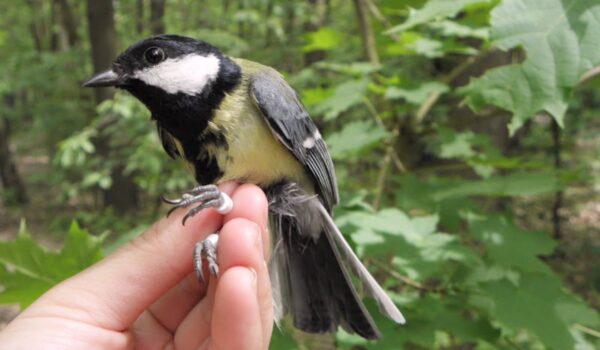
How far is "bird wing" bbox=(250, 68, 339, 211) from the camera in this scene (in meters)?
1.33

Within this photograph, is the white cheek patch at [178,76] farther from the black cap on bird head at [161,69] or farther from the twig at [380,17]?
the twig at [380,17]

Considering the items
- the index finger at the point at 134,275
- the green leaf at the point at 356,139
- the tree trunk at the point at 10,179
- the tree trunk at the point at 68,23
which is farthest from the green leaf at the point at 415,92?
the tree trunk at the point at 10,179

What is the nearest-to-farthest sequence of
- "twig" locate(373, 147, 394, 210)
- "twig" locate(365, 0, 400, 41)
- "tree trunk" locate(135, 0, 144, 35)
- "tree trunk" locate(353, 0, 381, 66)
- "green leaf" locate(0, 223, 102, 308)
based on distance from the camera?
1. "green leaf" locate(0, 223, 102, 308)
2. "twig" locate(373, 147, 394, 210)
3. "twig" locate(365, 0, 400, 41)
4. "tree trunk" locate(353, 0, 381, 66)
5. "tree trunk" locate(135, 0, 144, 35)

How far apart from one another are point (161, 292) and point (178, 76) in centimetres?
60

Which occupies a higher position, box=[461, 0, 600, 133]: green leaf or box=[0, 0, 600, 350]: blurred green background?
box=[461, 0, 600, 133]: green leaf

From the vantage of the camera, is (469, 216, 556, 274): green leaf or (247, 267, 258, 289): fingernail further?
(469, 216, 556, 274): green leaf

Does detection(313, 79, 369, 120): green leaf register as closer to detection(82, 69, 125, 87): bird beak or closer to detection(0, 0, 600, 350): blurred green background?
detection(0, 0, 600, 350): blurred green background

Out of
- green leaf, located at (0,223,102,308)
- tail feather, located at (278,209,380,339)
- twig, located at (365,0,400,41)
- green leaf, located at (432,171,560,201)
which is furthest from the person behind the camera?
twig, located at (365,0,400,41)

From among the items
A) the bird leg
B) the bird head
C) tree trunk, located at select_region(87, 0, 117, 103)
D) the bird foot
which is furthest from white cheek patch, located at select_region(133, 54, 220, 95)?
tree trunk, located at select_region(87, 0, 117, 103)

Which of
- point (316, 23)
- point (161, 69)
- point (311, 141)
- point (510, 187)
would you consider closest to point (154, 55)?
point (161, 69)

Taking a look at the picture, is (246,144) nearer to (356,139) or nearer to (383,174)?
(356,139)

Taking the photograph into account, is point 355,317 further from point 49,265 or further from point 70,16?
point 70,16

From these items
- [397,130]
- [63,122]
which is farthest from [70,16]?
[397,130]

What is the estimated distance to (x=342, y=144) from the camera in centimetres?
178
